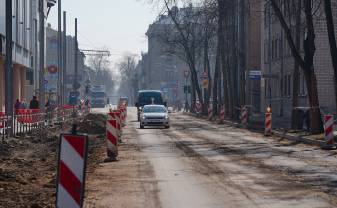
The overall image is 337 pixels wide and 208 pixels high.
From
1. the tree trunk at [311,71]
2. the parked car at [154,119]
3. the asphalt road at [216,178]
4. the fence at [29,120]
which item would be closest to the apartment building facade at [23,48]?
the fence at [29,120]

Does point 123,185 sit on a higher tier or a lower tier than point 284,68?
lower

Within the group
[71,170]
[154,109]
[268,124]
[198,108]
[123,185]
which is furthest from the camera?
[198,108]

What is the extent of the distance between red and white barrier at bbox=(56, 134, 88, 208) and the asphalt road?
2666mm

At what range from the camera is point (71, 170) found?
938cm

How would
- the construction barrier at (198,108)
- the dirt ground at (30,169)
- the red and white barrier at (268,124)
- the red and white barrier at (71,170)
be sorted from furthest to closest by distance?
the construction barrier at (198,108), the red and white barrier at (268,124), the dirt ground at (30,169), the red and white barrier at (71,170)

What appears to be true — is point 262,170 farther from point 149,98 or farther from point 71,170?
point 149,98

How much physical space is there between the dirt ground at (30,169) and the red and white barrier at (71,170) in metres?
2.13

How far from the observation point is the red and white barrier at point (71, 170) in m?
9.31

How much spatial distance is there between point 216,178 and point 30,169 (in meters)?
4.50

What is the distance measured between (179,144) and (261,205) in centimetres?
1659

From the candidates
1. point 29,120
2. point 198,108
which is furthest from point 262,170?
point 198,108

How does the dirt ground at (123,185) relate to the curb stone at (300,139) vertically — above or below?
below

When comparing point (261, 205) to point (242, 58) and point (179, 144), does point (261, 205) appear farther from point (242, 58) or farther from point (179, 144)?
point (242, 58)

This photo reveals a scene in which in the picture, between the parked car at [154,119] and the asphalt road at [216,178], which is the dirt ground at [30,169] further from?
the parked car at [154,119]
